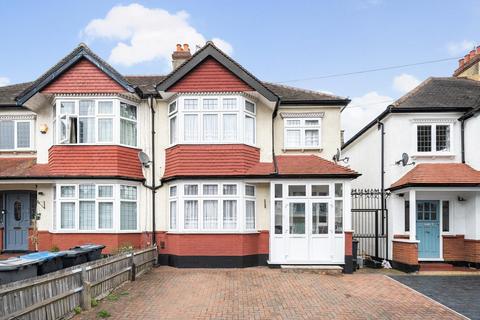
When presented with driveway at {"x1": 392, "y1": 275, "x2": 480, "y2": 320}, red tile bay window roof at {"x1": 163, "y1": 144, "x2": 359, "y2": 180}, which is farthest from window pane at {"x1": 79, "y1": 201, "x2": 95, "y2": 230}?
driveway at {"x1": 392, "y1": 275, "x2": 480, "y2": 320}

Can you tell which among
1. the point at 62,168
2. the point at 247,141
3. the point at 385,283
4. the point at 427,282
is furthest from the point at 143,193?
the point at 427,282

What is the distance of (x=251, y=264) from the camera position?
48.0ft

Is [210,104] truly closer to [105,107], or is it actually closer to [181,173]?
[181,173]

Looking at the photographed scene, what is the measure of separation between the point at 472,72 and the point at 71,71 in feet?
56.1

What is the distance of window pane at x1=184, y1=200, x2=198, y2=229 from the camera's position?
14547 mm

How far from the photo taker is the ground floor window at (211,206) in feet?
47.4

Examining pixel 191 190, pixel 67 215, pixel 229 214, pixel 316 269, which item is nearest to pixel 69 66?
pixel 67 215

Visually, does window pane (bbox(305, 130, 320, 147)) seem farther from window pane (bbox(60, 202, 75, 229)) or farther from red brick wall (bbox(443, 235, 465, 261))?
window pane (bbox(60, 202, 75, 229))

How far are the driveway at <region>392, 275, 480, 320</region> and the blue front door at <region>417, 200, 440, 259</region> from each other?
7.58 feet

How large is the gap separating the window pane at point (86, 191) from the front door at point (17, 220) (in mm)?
3129

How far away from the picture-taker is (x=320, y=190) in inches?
567

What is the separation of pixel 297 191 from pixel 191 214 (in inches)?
149

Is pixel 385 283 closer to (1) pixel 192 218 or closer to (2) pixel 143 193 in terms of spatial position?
(1) pixel 192 218

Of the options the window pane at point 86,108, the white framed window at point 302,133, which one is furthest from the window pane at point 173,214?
the white framed window at point 302,133
